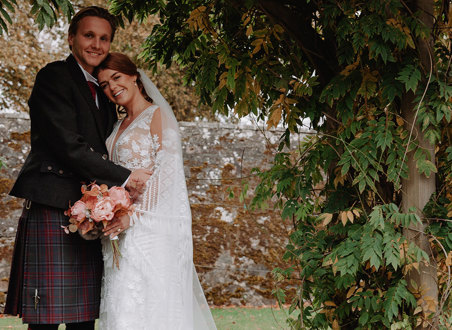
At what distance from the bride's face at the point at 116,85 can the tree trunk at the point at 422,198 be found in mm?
1539

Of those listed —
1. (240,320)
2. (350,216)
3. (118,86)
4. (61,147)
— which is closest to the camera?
(61,147)

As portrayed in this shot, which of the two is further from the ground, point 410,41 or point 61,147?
point 410,41

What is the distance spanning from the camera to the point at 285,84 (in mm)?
3031

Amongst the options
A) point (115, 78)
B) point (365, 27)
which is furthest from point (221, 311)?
point (365, 27)

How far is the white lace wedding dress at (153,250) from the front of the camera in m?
2.81

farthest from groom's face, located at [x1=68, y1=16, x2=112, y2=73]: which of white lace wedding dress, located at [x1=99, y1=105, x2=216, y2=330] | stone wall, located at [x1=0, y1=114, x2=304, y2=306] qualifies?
stone wall, located at [x1=0, y1=114, x2=304, y2=306]

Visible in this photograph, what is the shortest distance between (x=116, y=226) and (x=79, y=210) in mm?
228

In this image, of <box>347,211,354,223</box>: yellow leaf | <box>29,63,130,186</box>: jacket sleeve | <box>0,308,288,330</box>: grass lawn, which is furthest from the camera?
<box>0,308,288,330</box>: grass lawn

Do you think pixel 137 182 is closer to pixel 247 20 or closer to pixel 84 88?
pixel 84 88

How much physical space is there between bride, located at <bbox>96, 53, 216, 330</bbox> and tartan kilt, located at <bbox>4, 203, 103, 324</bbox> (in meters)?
0.10

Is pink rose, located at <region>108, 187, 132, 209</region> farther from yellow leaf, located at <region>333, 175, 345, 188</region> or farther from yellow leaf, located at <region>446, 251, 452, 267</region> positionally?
yellow leaf, located at <region>446, 251, 452, 267</region>

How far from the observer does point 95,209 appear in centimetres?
261

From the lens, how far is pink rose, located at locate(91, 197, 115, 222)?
259 centimetres

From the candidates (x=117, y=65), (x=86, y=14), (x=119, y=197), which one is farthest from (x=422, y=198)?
(x=86, y=14)
